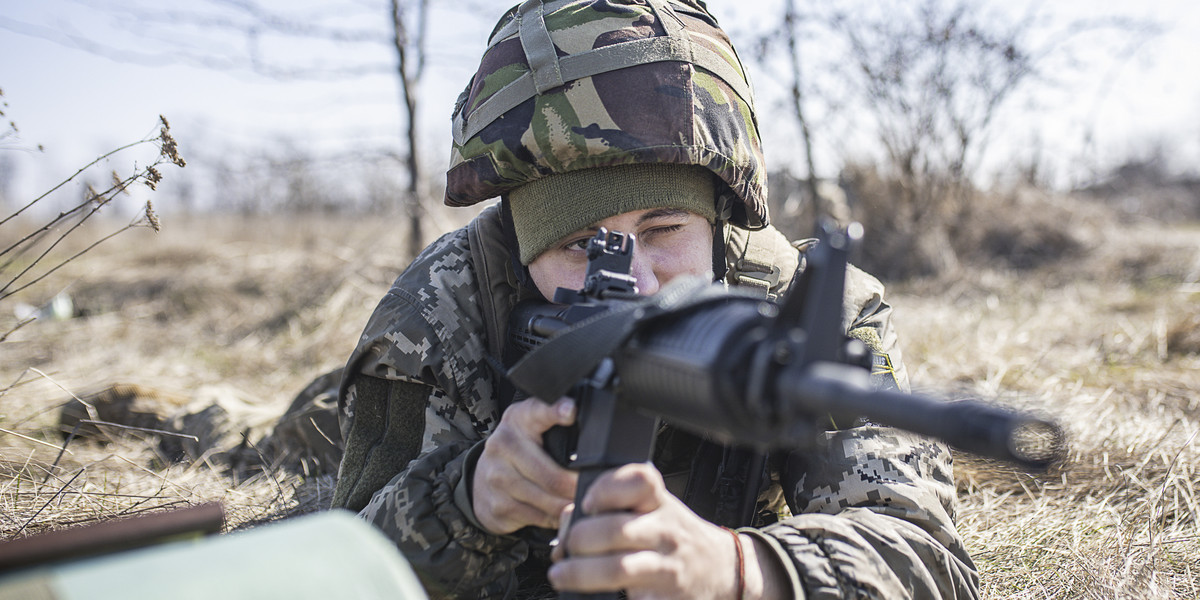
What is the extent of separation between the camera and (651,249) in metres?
2.24

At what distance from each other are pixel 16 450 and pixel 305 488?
103cm

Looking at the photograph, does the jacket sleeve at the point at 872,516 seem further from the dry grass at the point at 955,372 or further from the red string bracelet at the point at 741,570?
the dry grass at the point at 955,372

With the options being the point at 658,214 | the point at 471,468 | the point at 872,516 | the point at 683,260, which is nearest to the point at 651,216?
the point at 658,214

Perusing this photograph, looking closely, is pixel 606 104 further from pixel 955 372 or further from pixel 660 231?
pixel 955 372

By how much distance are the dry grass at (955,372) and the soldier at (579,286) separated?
61 cm

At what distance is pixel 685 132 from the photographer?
228cm

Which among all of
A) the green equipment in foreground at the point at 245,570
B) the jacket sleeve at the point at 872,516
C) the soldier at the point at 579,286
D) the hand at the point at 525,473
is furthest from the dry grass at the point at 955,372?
the green equipment in foreground at the point at 245,570

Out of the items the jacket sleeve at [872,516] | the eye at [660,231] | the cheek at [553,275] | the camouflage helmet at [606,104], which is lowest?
the jacket sleeve at [872,516]

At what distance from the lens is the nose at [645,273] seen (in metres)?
2.05

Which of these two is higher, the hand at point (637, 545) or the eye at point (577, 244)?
the eye at point (577, 244)

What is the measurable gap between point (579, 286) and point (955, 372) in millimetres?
3051

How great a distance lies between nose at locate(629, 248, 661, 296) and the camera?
2047 millimetres

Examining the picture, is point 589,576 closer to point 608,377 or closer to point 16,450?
point 608,377

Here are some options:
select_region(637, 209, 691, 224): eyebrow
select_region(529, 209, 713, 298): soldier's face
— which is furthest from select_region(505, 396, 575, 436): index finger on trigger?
select_region(637, 209, 691, 224): eyebrow
